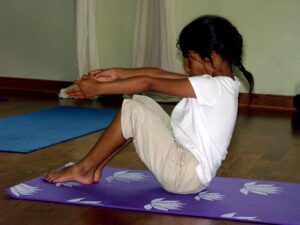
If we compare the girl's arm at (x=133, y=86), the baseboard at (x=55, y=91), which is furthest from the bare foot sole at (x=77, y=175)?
the baseboard at (x=55, y=91)

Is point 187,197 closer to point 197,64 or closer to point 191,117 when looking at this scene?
point 191,117

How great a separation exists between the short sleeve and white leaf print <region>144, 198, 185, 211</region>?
1.19 feet

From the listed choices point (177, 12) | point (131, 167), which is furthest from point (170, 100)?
point (131, 167)

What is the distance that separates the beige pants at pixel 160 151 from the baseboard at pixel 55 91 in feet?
8.77

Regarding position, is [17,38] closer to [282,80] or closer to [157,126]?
[282,80]

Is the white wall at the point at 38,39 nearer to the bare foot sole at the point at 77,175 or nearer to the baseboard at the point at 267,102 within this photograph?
the baseboard at the point at 267,102

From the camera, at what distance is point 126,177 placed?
236 centimetres

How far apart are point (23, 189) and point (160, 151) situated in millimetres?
544

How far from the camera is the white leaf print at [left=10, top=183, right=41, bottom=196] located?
2.11 m

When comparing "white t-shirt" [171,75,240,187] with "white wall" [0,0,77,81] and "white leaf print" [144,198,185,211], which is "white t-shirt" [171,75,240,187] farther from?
"white wall" [0,0,77,81]

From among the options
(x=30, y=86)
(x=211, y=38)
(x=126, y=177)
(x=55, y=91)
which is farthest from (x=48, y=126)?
(x=30, y=86)

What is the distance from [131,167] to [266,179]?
1.97 ft

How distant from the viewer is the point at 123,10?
5.08 meters

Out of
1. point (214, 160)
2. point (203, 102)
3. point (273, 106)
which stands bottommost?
point (273, 106)
